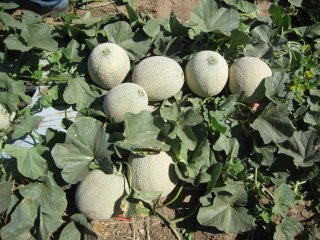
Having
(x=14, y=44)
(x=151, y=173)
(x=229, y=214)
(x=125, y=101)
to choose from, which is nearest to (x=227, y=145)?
(x=229, y=214)

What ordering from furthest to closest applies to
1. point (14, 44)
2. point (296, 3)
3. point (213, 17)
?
Answer: point (296, 3) < point (213, 17) < point (14, 44)

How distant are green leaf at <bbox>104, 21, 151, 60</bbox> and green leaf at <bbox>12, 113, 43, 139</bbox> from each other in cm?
77

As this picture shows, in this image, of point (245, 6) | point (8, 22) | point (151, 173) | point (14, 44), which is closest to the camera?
point (151, 173)

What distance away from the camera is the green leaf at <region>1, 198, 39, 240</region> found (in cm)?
218

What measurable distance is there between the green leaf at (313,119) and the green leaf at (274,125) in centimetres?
22

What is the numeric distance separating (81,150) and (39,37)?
89 centimetres

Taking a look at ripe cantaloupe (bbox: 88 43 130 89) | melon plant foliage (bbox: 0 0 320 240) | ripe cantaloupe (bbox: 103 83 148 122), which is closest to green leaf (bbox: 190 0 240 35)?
melon plant foliage (bbox: 0 0 320 240)

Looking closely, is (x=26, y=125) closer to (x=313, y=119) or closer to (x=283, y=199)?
(x=283, y=199)

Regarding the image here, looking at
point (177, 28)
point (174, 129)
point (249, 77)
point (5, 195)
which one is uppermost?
point (177, 28)

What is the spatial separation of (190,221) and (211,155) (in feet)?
1.34

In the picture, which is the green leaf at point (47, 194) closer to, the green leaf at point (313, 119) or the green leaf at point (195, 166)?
the green leaf at point (195, 166)

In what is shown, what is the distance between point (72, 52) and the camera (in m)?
2.83

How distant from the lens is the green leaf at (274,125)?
98.8 inches

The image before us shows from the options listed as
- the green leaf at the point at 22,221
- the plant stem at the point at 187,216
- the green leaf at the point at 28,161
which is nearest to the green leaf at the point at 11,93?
the green leaf at the point at 28,161
